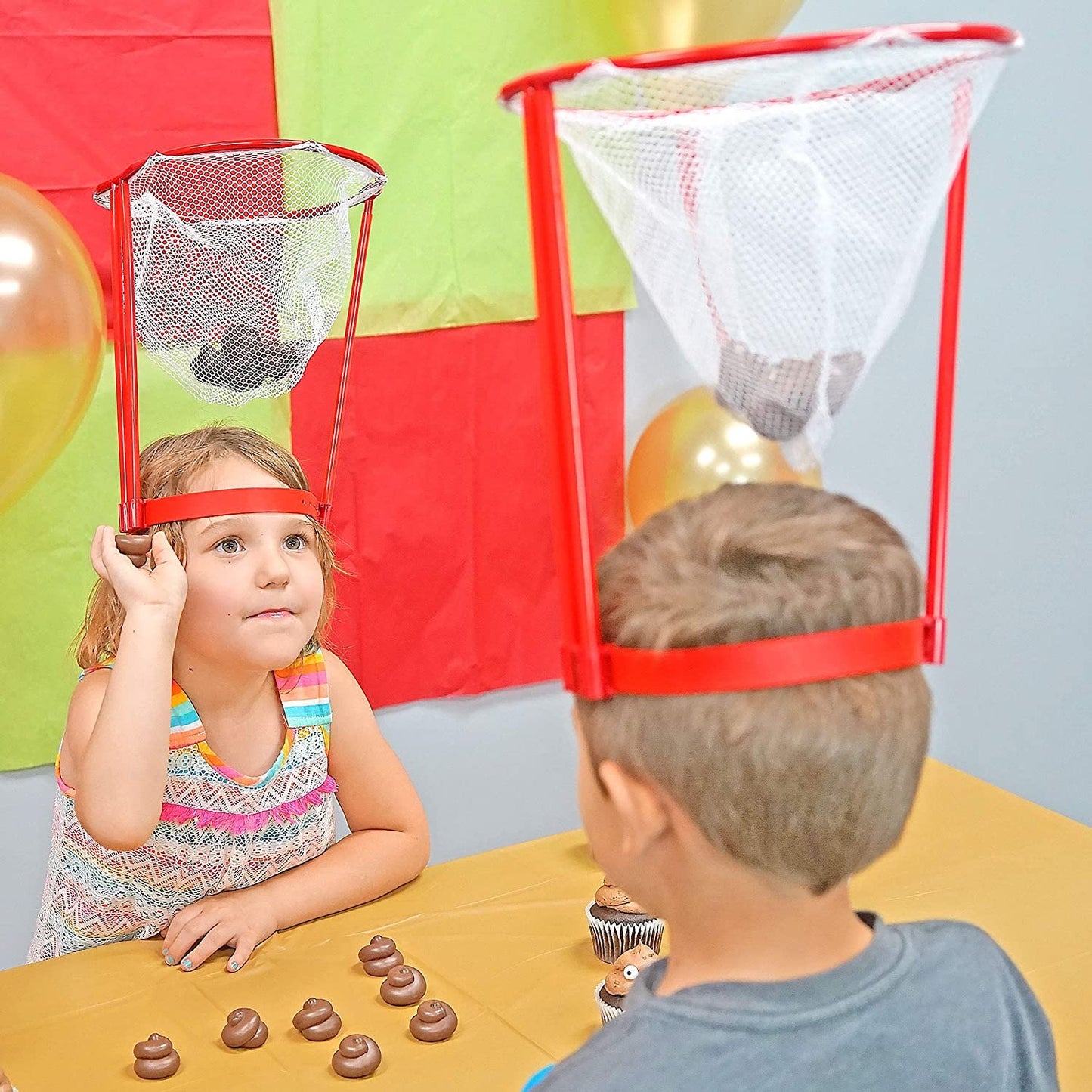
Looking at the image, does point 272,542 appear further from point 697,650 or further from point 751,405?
point 697,650

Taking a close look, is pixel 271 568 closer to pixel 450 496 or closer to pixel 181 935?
pixel 181 935

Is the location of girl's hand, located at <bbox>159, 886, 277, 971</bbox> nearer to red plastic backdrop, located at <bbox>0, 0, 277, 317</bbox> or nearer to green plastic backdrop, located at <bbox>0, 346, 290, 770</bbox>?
green plastic backdrop, located at <bbox>0, 346, 290, 770</bbox>

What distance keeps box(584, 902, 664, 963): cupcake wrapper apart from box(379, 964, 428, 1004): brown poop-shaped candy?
0.14 metres

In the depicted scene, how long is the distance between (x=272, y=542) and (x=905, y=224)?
63 centimetres

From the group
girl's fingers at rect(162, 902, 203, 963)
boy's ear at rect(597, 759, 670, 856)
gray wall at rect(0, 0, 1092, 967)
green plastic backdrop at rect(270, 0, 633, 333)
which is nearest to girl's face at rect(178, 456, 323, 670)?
girl's fingers at rect(162, 902, 203, 963)

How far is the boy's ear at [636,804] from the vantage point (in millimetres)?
648

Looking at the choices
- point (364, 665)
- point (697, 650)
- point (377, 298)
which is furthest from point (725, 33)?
point (697, 650)

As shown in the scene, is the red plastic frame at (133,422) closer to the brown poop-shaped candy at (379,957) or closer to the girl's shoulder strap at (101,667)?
the girl's shoulder strap at (101,667)

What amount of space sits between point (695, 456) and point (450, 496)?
472mm

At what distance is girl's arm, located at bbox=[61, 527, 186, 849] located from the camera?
1119 mm

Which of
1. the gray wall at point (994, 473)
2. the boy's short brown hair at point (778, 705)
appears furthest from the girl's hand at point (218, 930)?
the gray wall at point (994, 473)

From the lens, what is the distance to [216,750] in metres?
1.27

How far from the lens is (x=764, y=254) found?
2.56 ft

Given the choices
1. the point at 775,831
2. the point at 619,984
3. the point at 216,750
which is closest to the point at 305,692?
the point at 216,750
